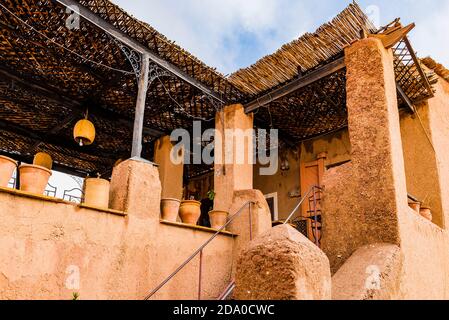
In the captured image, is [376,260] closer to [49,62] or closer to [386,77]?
[386,77]

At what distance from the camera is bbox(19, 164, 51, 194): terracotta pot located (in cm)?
462

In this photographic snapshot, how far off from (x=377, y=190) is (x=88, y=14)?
4870mm

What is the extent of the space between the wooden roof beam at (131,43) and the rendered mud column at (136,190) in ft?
6.93

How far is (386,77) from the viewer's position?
4.85 m

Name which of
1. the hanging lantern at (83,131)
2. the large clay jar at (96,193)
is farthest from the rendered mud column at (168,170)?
the large clay jar at (96,193)

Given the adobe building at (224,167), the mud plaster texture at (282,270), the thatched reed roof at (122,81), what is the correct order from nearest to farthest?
the mud plaster texture at (282,270), the adobe building at (224,167), the thatched reed roof at (122,81)

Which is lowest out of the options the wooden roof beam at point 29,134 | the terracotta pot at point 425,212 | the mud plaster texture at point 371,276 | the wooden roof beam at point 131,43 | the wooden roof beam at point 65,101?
the mud plaster texture at point 371,276

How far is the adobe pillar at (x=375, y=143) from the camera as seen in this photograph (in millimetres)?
4234

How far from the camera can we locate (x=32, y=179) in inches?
183

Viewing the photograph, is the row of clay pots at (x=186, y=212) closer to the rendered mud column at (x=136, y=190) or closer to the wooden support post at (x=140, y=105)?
the rendered mud column at (x=136, y=190)

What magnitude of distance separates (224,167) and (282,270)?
5457mm

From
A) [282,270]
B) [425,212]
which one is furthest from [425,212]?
[282,270]

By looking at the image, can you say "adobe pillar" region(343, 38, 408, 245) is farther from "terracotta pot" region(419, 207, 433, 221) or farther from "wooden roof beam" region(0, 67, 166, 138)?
"wooden roof beam" region(0, 67, 166, 138)

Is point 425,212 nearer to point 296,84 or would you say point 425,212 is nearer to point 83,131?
point 296,84
